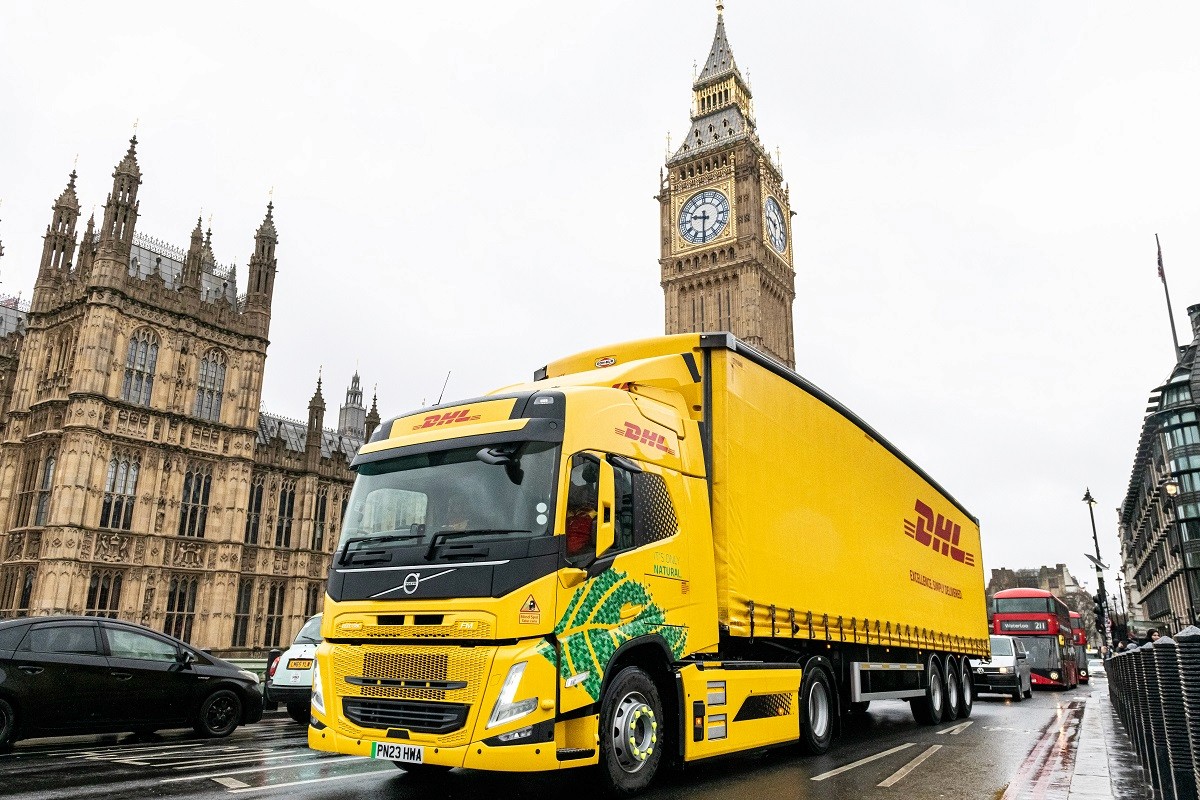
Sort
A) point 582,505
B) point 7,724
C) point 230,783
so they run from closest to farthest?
point 582,505, point 230,783, point 7,724

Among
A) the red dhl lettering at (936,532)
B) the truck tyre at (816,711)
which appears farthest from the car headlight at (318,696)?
the red dhl lettering at (936,532)

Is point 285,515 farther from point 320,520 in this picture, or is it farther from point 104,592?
point 104,592

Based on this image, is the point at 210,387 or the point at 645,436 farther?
the point at 210,387

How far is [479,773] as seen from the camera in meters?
8.86

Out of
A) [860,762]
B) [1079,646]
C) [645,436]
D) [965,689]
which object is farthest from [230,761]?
[1079,646]

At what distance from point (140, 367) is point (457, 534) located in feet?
102

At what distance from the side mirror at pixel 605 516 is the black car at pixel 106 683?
781 cm

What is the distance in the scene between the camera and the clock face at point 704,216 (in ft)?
260

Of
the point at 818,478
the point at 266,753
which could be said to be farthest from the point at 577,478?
the point at 266,753

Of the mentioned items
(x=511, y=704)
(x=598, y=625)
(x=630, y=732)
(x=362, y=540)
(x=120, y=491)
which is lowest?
(x=630, y=732)

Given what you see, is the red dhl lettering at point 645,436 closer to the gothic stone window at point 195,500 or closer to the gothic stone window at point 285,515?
the gothic stone window at point 195,500

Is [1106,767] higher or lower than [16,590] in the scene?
lower

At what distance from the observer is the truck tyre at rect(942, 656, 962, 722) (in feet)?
51.1

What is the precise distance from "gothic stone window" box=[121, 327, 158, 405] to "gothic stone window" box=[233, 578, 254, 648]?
930 centimetres
